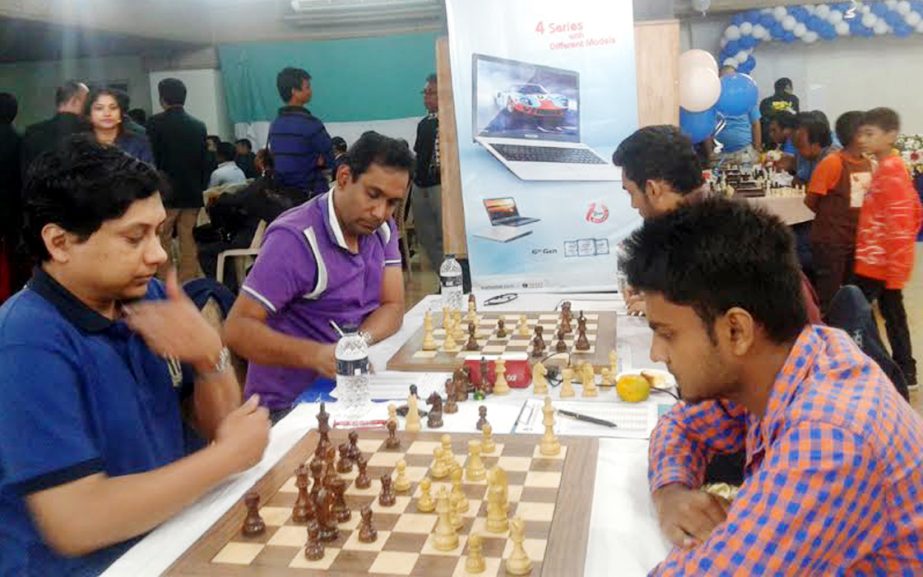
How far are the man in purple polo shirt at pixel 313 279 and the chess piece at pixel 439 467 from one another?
31.8 inches

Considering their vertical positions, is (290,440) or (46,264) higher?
(46,264)

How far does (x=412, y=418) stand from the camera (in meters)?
1.94

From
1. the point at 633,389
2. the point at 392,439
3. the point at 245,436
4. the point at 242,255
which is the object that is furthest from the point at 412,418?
the point at 242,255

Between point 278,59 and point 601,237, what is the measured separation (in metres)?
7.80

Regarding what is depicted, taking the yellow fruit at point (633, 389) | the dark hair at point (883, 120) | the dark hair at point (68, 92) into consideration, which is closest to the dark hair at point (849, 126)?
the dark hair at point (883, 120)

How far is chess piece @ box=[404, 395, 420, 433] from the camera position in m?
1.93

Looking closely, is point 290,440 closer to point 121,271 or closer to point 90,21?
point 121,271

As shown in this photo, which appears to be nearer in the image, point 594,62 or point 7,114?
point 594,62

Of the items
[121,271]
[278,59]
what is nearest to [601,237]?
[121,271]

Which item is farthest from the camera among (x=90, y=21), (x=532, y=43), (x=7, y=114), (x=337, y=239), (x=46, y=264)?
(x=90, y=21)

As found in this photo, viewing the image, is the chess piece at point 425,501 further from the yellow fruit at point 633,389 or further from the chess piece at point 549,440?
the yellow fruit at point 633,389

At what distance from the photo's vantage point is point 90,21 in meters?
8.80

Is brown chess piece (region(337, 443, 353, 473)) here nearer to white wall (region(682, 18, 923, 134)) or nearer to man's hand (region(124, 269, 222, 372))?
man's hand (region(124, 269, 222, 372))

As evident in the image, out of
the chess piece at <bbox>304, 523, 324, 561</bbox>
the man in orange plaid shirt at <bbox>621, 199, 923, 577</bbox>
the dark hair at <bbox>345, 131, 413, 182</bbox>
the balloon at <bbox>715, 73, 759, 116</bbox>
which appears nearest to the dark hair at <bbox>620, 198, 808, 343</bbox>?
the man in orange plaid shirt at <bbox>621, 199, 923, 577</bbox>
